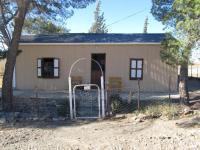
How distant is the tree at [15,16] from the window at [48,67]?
2.78 m

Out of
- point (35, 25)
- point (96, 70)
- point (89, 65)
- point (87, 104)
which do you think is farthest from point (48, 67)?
point (87, 104)

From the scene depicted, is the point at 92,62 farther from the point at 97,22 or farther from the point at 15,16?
the point at 97,22

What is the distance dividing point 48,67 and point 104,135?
40.8 ft

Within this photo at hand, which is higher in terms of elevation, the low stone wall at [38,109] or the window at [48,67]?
the window at [48,67]

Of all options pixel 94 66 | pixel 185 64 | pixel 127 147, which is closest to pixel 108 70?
pixel 94 66

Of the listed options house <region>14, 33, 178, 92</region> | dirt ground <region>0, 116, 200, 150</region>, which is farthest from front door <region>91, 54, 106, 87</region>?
dirt ground <region>0, 116, 200, 150</region>

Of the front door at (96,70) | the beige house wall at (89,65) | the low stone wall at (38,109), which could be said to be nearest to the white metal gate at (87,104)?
the low stone wall at (38,109)

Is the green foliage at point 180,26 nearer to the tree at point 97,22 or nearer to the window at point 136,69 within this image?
the window at point 136,69

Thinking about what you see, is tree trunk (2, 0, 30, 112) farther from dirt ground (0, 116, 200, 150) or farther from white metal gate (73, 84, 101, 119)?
dirt ground (0, 116, 200, 150)

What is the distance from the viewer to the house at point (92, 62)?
23.9m

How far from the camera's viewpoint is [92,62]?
24.6m

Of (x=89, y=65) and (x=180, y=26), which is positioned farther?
(x=89, y=65)

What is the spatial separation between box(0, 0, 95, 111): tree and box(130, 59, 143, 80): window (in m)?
4.84

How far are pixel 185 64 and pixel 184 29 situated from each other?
7.79 feet
